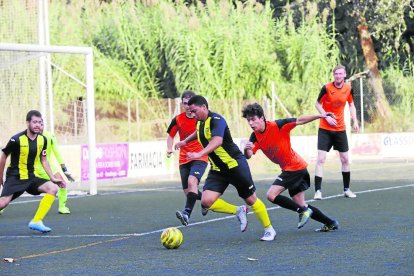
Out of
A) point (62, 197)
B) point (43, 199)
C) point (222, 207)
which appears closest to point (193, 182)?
point (222, 207)

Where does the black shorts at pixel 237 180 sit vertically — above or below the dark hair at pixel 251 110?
below

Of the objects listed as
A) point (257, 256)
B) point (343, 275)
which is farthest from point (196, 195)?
point (343, 275)

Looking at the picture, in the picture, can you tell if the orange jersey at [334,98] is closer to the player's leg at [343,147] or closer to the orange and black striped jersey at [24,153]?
the player's leg at [343,147]

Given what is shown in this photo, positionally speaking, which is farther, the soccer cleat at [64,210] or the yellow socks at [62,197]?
the yellow socks at [62,197]

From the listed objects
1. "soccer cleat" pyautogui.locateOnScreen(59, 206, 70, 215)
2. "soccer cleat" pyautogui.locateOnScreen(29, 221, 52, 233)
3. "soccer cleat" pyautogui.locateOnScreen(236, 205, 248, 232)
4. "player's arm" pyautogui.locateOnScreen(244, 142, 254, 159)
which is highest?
"player's arm" pyautogui.locateOnScreen(244, 142, 254, 159)

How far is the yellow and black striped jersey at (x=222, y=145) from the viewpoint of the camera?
1162 centimetres

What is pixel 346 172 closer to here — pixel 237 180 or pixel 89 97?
pixel 237 180

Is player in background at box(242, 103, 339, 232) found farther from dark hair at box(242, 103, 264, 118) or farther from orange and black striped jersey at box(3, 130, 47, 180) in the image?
orange and black striped jersey at box(3, 130, 47, 180)

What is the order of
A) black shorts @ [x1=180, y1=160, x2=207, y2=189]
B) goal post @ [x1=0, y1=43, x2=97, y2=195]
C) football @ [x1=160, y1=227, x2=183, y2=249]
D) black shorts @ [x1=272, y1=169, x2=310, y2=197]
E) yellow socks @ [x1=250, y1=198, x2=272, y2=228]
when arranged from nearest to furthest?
1. football @ [x1=160, y1=227, x2=183, y2=249]
2. yellow socks @ [x1=250, y1=198, x2=272, y2=228]
3. black shorts @ [x1=272, y1=169, x2=310, y2=197]
4. black shorts @ [x1=180, y1=160, x2=207, y2=189]
5. goal post @ [x1=0, y1=43, x2=97, y2=195]

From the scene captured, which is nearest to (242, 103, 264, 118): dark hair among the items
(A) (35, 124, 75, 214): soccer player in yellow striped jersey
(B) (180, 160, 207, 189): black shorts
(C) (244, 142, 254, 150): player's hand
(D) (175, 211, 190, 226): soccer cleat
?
(C) (244, 142, 254, 150): player's hand

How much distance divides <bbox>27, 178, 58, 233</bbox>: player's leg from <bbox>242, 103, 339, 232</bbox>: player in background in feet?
10.0

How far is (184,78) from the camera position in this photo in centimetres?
3325

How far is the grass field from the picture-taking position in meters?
9.16

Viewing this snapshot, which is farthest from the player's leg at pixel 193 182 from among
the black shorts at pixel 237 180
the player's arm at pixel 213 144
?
the player's arm at pixel 213 144
